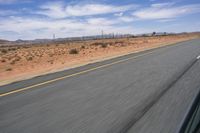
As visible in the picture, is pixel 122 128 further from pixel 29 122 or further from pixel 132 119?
pixel 29 122

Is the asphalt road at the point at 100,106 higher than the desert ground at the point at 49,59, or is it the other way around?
the asphalt road at the point at 100,106

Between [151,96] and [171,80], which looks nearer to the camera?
[151,96]

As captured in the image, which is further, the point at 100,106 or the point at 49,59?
the point at 49,59

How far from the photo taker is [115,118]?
17.5ft

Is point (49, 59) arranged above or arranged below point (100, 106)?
below

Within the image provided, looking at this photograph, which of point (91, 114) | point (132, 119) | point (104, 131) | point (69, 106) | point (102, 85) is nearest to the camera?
point (104, 131)

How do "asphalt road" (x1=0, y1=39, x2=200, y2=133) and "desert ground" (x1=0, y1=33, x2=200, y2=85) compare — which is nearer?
"asphalt road" (x1=0, y1=39, x2=200, y2=133)

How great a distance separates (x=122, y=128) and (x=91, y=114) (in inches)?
45.4

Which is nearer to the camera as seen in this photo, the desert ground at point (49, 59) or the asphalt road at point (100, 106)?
the asphalt road at point (100, 106)

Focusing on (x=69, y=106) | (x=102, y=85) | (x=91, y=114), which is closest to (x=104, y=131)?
(x=91, y=114)

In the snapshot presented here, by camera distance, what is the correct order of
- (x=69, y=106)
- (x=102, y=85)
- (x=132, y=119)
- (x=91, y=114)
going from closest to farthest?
(x=132, y=119) < (x=91, y=114) < (x=69, y=106) < (x=102, y=85)

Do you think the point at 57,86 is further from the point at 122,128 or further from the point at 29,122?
the point at 122,128

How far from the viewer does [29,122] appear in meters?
5.37

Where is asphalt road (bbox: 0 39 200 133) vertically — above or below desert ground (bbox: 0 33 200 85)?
above
